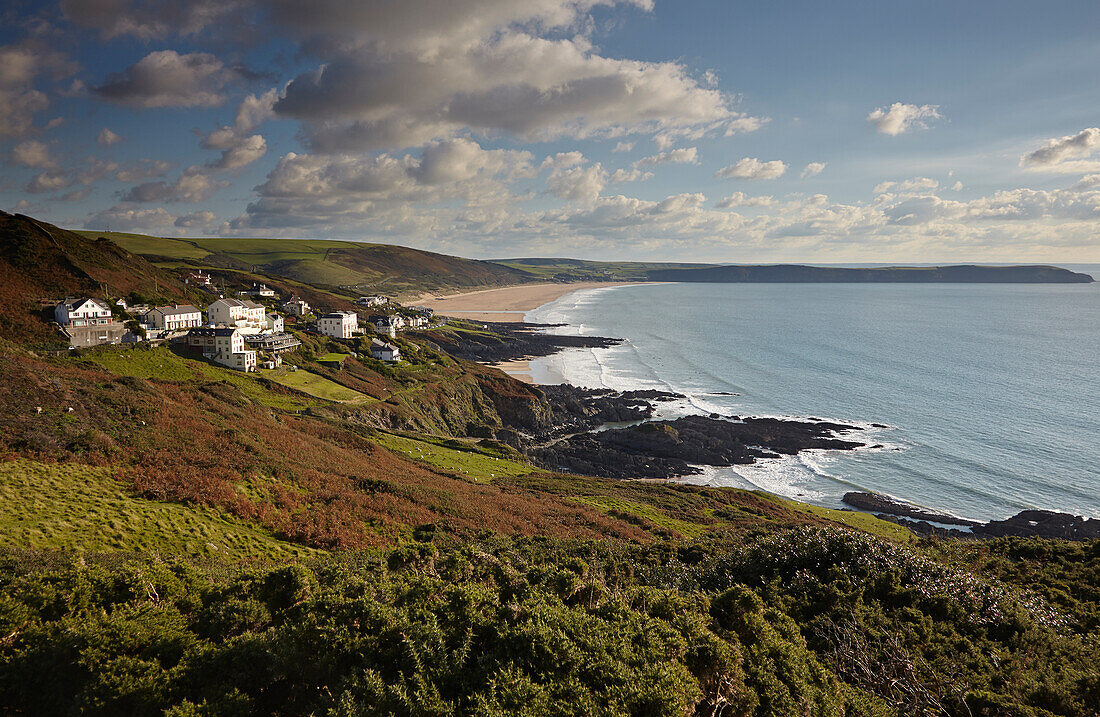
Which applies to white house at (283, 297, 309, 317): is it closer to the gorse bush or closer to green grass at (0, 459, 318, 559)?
green grass at (0, 459, 318, 559)

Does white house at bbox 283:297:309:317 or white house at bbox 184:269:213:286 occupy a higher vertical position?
white house at bbox 184:269:213:286

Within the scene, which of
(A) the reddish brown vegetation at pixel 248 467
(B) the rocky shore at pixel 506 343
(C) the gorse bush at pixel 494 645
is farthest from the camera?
(B) the rocky shore at pixel 506 343

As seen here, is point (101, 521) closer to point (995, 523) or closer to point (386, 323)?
point (995, 523)

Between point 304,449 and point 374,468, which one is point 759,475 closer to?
point 374,468

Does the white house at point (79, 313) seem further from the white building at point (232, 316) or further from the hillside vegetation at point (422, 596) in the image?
the hillside vegetation at point (422, 596)

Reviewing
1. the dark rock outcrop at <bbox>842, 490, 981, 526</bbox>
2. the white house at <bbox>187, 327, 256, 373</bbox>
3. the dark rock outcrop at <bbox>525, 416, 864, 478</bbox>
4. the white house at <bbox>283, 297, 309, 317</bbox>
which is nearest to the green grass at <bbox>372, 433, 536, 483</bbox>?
the dark rock outcrop at <bbox>525, 416, 864, 478</bbox>

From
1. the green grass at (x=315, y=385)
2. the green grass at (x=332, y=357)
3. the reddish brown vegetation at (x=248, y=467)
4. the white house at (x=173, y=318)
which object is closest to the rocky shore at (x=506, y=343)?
the green grass at (x=332, y=357)
